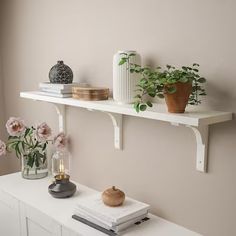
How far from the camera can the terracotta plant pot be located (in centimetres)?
136

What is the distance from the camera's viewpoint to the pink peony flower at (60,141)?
7.20 ft

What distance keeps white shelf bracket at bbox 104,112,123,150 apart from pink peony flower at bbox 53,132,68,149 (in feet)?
1.44

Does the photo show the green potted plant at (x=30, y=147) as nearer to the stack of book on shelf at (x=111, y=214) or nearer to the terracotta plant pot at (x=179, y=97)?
the stack of book on shelf at (x=111, y=214)

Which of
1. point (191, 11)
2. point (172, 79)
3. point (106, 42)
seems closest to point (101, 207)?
point (172, 79)

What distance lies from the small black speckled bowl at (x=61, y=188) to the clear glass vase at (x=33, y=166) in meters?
0.35

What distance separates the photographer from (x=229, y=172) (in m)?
1.43

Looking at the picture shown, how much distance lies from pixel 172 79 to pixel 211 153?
1.25 feet

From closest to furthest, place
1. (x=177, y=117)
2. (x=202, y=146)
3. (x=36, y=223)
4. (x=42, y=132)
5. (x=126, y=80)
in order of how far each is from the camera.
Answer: (x=177, y=117)
(x=202, y=146)
(x=126, y=80)
(x=36, y=223)
(x=42, y=132)

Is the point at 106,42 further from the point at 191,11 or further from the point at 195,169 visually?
the point at 195,169

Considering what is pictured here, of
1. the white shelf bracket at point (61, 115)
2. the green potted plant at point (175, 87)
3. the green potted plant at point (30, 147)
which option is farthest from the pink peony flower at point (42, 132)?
the green potted plant at point (175, 87)

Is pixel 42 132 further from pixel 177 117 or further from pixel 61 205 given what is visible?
pixel 177 117

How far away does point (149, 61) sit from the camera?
169 centimetres

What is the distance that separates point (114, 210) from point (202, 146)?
0.51 metres

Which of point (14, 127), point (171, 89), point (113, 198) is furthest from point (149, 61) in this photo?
point (14, 127)
